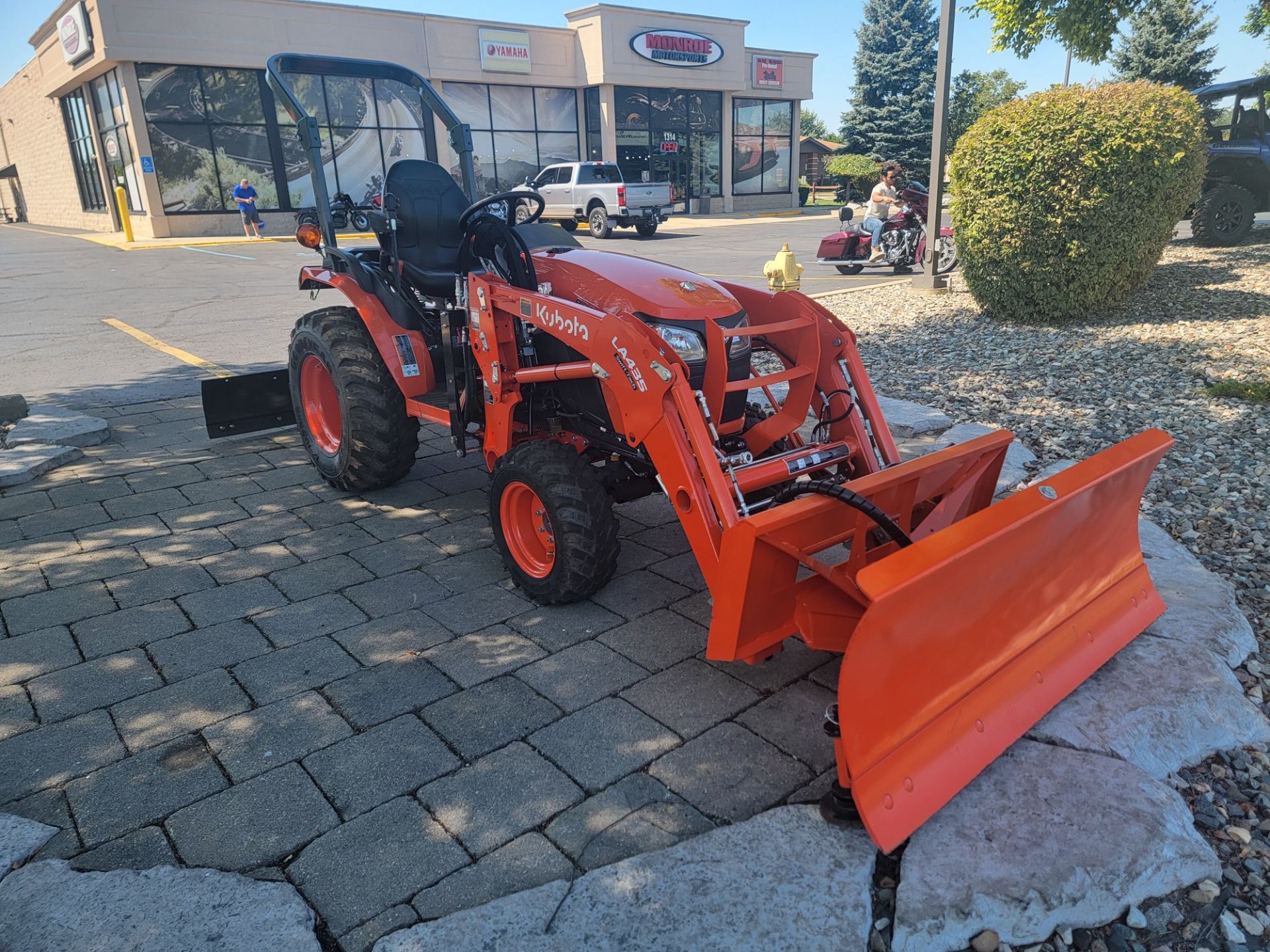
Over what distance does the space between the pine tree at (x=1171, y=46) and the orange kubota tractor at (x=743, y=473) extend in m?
32.6

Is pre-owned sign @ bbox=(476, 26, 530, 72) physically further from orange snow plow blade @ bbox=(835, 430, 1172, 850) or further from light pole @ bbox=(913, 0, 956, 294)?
orange snow plow blade @ bbox=(835, 430, 1172, 850)

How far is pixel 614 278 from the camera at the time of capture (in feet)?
11.8

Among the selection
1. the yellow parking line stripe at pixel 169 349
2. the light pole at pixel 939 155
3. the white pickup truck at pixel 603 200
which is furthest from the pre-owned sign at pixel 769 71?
the yellow parking line stripe at pixel 169 349

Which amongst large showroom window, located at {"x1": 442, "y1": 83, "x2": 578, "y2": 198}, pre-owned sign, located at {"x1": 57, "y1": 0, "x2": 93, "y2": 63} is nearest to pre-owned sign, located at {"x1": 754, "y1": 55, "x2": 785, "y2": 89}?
large showroom window, located at {"x1": 442, "y1": 83, "x2": 578, "y2": 198}

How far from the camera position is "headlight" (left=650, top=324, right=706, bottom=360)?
3332 mm

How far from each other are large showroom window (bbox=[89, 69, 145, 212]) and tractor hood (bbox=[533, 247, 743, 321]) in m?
24.1

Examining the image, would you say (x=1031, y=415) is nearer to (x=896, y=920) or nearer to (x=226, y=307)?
(x=896, y=920)

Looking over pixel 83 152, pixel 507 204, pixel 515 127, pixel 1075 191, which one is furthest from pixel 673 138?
pixel 507 204

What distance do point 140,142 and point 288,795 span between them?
81.6 feet

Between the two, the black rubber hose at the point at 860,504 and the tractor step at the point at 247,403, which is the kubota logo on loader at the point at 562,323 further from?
the tractor step at the point at 247,403

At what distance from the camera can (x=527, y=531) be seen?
12.5 feet

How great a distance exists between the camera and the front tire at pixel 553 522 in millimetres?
3369

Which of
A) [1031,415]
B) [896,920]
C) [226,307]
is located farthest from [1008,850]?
[226,307]

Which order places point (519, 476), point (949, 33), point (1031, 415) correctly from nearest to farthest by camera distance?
point (519, 476) → point (1031, 415) → point (949, 33)
